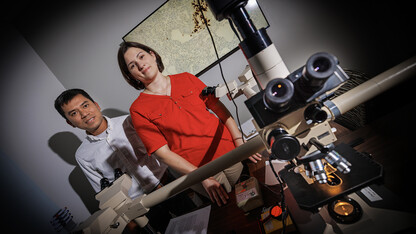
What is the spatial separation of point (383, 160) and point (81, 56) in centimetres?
304

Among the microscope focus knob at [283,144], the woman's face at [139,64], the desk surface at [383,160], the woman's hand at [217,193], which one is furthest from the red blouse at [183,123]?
the microscope focus knob at [283,144]

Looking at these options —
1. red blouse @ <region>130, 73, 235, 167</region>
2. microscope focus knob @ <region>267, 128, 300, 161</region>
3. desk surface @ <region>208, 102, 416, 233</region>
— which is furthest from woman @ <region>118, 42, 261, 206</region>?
microscope focus knob @ <region>267, 128, 300, 161</region>

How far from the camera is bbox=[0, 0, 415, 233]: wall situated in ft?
4.80

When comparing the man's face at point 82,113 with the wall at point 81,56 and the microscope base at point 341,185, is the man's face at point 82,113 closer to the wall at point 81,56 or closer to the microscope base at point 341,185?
the wall at point 81,56

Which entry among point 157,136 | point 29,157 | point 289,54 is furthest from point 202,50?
point 29,157

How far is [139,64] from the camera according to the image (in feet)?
4.37

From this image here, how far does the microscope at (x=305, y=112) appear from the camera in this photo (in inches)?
18.5

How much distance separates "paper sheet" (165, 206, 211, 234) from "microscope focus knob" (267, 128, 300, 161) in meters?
0.67

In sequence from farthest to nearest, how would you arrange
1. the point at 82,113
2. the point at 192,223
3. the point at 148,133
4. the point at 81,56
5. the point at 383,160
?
the point at 81,56, the point at 82,113, the point at 148,133, the point at 192,223, the point at 383,160

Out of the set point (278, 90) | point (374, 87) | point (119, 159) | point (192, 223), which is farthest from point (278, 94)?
point (119, 159)

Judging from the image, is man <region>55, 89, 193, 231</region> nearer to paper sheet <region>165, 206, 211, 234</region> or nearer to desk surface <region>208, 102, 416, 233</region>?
paper sheet <region>165, 206, 211, 234</region>

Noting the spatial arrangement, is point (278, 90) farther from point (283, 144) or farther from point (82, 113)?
point (82, 113)

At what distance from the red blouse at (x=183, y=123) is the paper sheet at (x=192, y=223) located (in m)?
0.43

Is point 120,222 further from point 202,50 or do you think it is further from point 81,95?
point 202,50
